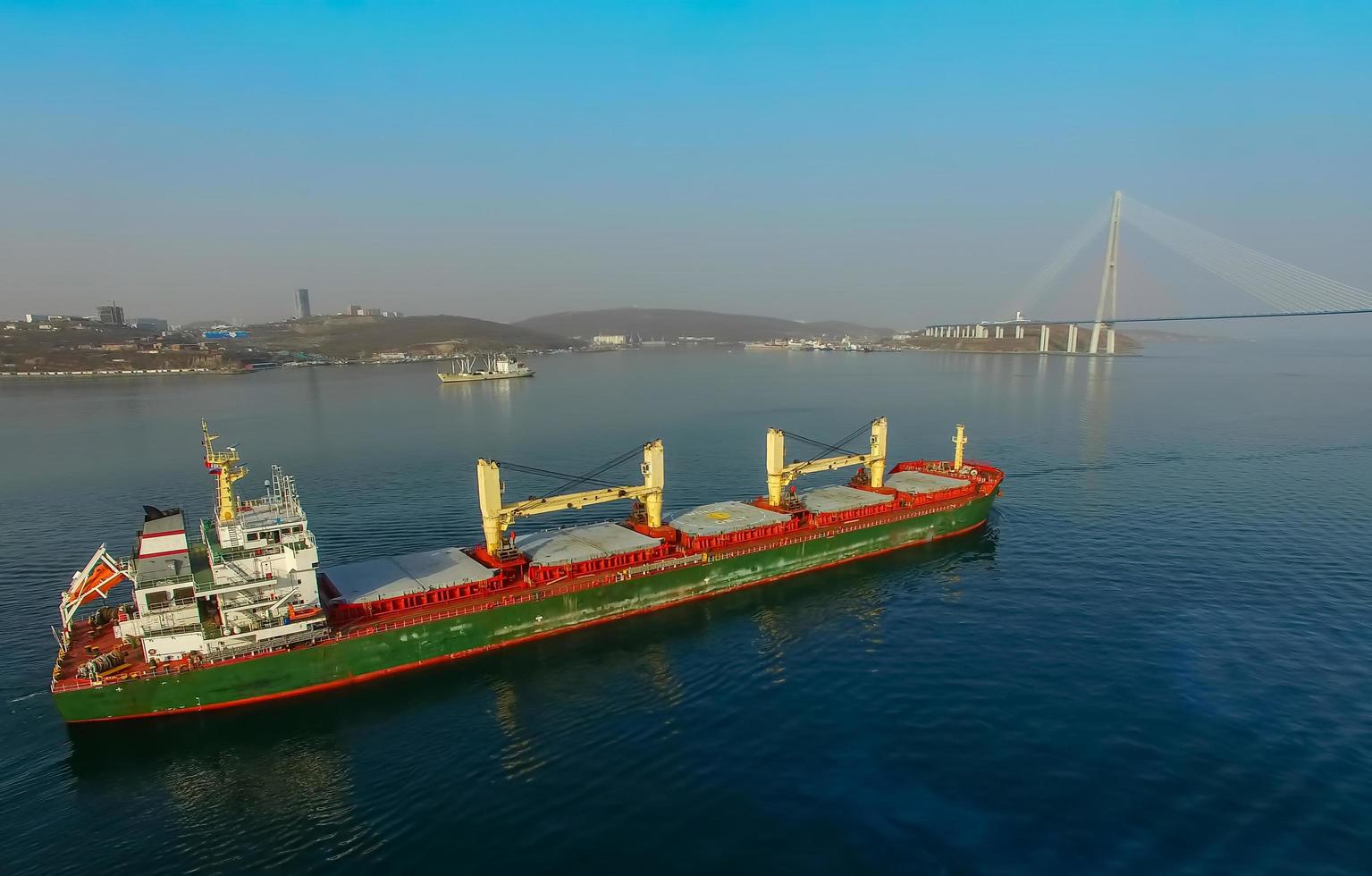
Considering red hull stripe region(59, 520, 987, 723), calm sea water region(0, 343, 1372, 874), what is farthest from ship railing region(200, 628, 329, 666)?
calm sea water region(0, 343, 1372, 874)

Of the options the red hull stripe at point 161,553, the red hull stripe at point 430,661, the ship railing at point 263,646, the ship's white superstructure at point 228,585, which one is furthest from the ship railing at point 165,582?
the red hull stripe at point 430,661

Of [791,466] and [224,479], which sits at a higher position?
[224,479]

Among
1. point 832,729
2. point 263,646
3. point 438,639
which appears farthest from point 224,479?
point 832,729

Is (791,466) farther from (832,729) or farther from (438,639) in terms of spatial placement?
(438,639)

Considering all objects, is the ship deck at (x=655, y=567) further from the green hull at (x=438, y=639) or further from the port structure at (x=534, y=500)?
the port structure at (x=534, y=500)

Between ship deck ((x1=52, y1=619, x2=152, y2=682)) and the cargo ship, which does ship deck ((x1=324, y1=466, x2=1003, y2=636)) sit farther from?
ship deck ((x1=52, y1=619, x2=152, y2=682))

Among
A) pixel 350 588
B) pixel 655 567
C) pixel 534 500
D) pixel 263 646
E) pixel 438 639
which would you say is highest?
pixel 534 500
